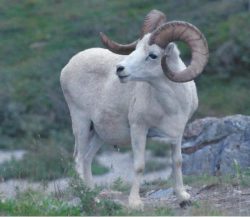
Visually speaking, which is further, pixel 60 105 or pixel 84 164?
pixel 60 105

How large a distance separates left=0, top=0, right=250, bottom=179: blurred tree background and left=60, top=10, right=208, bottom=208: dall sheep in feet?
40.4

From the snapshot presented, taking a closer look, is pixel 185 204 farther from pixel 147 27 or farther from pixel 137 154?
pixel 147 27

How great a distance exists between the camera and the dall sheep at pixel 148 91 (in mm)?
12031

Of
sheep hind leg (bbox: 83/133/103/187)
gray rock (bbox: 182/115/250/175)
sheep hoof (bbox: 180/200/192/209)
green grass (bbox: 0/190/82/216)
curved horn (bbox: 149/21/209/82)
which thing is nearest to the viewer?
green grass (bbox: 0/190/82/216)

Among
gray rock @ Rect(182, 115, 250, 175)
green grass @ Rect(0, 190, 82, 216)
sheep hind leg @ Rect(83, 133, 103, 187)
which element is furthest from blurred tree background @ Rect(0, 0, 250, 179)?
green grass @ Rect(0, 190, 82, 216)

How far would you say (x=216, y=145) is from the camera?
697 inches

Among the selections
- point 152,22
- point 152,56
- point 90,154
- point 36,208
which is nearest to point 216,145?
point 90,154

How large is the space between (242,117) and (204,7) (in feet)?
105

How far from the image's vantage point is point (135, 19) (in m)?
49.2

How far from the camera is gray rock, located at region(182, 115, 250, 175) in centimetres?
1681

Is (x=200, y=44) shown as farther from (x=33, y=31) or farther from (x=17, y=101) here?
(x=33, y=31)

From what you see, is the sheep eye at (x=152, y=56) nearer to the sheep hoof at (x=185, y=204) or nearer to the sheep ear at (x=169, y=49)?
the sheep ear at (x=169, y=49)

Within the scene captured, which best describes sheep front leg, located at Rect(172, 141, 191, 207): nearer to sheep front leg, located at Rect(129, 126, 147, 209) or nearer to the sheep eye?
sheep front leg, located at Rect(129, 126, 147, 209)

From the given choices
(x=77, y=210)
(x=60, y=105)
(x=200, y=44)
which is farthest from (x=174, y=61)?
(x=60, y=105)
